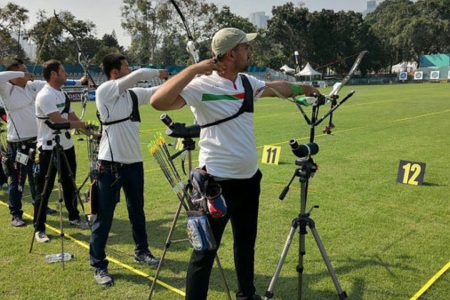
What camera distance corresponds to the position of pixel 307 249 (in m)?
4.95

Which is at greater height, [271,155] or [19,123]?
[19,123]

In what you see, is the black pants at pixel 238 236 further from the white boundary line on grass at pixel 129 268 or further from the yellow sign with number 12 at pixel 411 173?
the yellow sign with number 12 at pixel 411 173

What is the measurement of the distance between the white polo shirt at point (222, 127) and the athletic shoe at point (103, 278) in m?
1.87

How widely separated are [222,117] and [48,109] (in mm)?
2937

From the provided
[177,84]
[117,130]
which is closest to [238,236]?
[177,84]

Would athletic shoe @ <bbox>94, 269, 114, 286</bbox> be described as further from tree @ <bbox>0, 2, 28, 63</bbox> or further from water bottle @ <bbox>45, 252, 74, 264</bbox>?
tree @ <bbox>0, 2, 28, 63</bbox>

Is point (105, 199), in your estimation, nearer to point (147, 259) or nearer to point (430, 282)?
point (147, 259)

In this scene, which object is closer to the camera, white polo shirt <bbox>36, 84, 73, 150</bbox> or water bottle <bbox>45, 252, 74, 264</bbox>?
water bottle <bbox>45, 252, 74, 264</bbox>

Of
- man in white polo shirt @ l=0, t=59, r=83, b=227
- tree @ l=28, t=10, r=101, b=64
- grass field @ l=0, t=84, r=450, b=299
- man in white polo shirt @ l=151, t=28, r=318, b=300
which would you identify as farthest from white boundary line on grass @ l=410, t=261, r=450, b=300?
tree @ l=28, t=10, r=101, b=64

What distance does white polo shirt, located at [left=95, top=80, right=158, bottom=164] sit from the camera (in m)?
4.16

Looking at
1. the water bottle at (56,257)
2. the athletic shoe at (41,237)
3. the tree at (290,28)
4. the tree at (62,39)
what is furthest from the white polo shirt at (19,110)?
the tree at (290,28)

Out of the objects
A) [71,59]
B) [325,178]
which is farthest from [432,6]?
[325,178]

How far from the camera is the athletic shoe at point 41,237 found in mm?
5352

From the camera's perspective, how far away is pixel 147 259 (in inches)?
183
